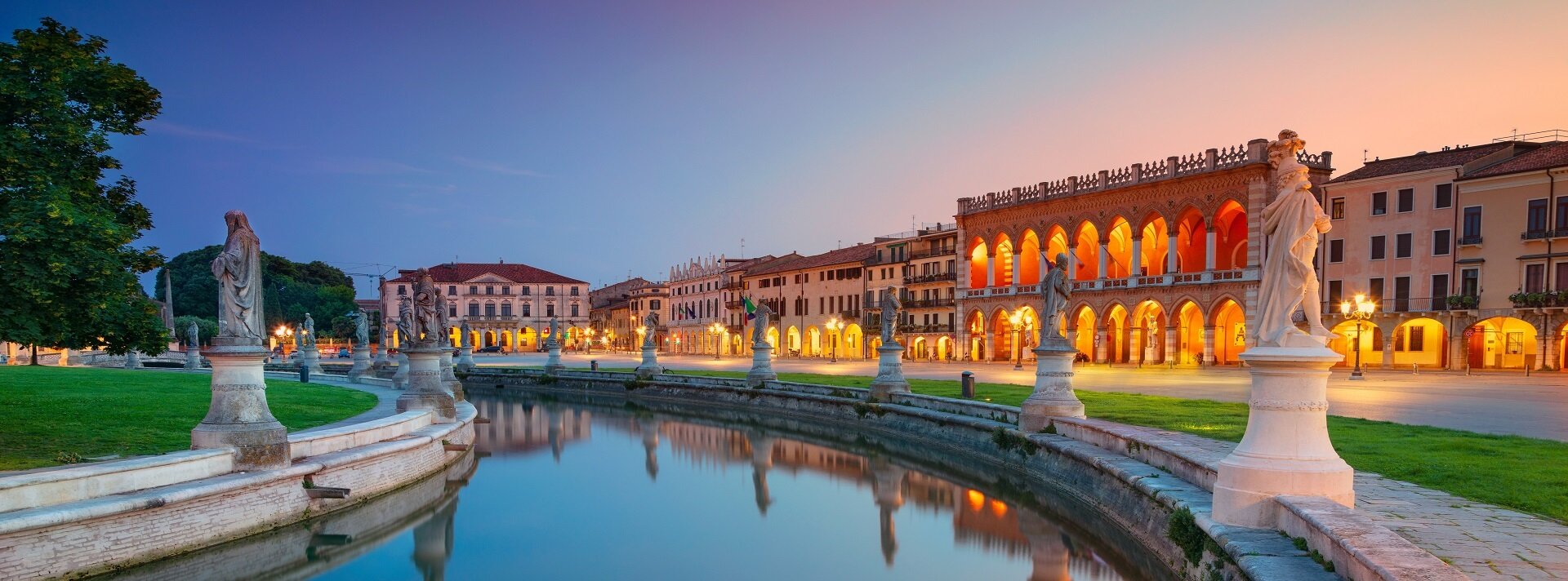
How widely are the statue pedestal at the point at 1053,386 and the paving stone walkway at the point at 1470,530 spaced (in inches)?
239

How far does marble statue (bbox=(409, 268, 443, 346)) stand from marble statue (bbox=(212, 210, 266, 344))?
8582 millimetres

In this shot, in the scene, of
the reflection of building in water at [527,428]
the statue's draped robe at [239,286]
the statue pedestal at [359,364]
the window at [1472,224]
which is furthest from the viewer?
the window at [1472,224]

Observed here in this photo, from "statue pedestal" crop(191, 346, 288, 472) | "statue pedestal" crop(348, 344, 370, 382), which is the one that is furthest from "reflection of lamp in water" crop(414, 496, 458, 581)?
"statue pedestal" crop(348, 344, 370, 382)

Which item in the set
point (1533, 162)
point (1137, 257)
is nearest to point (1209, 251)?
point (1137, 257)

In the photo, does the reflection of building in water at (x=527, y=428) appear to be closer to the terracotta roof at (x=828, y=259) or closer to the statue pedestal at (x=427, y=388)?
the statue pedestal at (x=427, y=388)

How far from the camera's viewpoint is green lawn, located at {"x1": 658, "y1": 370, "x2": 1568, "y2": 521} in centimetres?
909

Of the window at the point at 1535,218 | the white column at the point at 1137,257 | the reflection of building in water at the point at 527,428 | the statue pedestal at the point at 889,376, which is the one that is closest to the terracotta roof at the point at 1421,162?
the window at the point at 1535,218

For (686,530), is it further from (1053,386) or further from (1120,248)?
(1120,248)

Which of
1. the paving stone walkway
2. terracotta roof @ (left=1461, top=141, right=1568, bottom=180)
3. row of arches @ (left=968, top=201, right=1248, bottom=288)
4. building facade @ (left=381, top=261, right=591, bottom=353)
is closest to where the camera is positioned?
the paving stone walkway

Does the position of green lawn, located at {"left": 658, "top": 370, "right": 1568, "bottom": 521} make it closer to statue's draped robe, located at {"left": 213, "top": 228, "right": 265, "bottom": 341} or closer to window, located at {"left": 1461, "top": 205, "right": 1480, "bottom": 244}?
statue's draped robe, located at {"left": 213, "top": 228, "right": 265, "bottom": 341}

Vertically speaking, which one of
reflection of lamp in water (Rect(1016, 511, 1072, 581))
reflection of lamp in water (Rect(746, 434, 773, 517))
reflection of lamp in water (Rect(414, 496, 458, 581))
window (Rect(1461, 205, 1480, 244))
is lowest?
reflection of lamp in water (Rect(746, 434, 773, 517))

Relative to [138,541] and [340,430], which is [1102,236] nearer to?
[340,430]

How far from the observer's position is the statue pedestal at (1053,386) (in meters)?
16.2

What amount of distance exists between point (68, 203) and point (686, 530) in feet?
30.7
